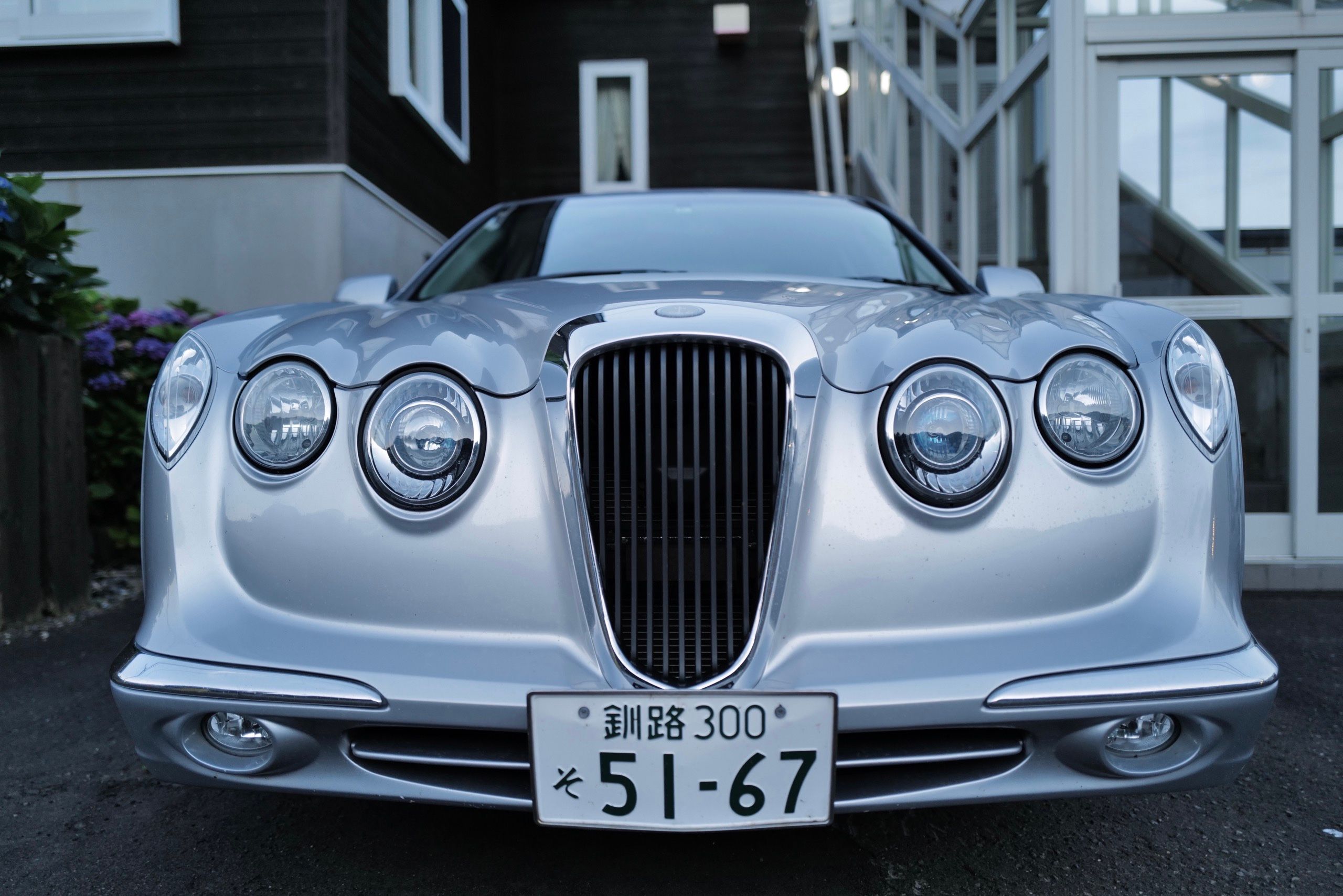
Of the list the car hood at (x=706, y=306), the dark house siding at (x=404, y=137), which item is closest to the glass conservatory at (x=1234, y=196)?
the car hood at (x=706, y=306)

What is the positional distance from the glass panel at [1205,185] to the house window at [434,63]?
4.96 metres

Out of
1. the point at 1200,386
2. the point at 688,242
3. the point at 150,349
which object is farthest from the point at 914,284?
the point at 150,349

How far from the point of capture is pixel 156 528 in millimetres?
1428

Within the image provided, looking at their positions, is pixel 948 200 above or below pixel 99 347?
above

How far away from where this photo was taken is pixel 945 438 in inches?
53.2

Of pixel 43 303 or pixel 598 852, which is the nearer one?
pixel 598 852

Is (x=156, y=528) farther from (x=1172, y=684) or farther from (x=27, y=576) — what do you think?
(x=27, y=576)

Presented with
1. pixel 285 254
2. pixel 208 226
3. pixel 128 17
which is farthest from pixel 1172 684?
pixel 128 17

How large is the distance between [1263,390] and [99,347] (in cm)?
476

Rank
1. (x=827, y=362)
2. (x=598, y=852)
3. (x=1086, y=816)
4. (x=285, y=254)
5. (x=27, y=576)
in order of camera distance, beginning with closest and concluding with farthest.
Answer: (x=827, y=362) → (x=598, y=852) → (x=1086, y=816) → (x=27, y=576) → (x=285, y=254)

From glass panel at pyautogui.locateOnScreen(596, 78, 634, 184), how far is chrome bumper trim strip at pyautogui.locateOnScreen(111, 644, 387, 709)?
10125mm

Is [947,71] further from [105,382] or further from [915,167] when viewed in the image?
[105,382]

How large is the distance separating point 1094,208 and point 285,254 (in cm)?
445

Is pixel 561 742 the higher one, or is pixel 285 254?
pixel 285 254
